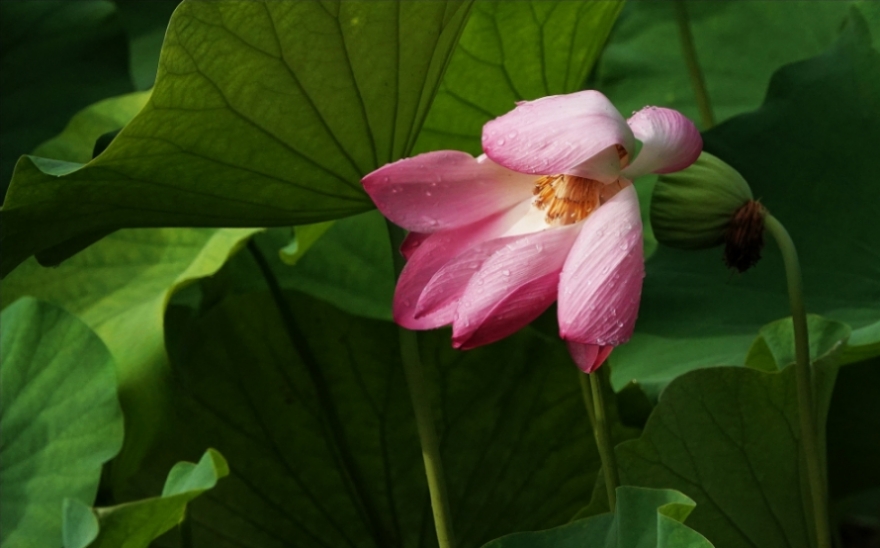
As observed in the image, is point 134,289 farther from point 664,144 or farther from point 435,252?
point 664,144

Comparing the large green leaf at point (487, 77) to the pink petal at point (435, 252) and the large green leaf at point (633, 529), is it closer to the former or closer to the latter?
the pink petal at point (435, 252)

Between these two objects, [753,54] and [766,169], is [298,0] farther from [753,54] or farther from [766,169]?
[753,54]

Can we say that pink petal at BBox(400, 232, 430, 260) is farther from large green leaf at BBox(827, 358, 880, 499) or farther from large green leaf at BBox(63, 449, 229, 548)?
large green leaf at BBox(827, 358, 880, 499)

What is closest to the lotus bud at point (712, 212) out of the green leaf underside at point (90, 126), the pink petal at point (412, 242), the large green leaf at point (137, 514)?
the pink petal at point (412, 242)

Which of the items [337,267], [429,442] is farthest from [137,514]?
[337,267]

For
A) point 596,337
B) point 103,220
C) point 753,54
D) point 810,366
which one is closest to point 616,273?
point 596,337

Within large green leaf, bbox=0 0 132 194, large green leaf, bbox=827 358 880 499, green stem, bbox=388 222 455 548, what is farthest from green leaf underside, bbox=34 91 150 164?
large green leaf, bbox=827 358 880 499
